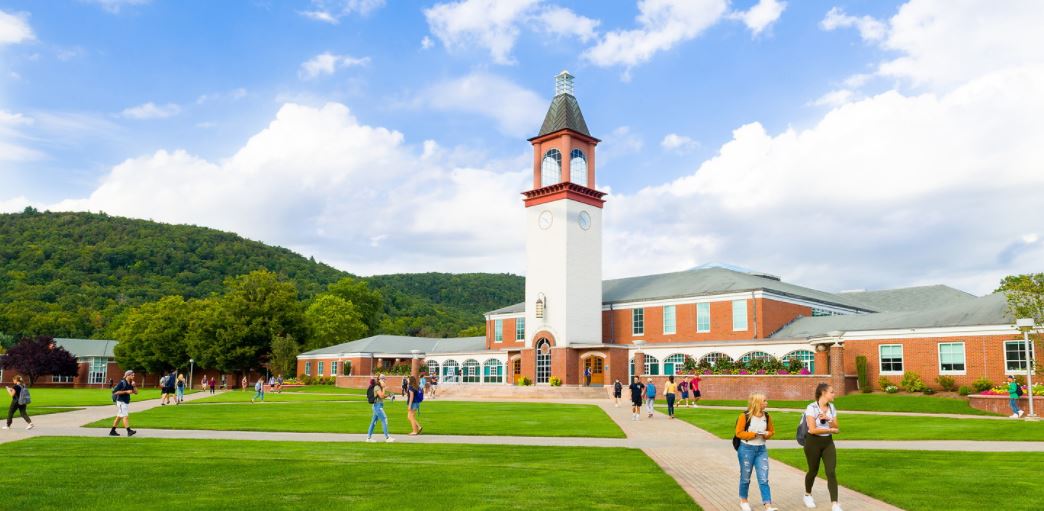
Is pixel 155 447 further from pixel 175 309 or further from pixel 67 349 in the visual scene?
pixel 67 349

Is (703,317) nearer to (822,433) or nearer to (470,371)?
(470,371)

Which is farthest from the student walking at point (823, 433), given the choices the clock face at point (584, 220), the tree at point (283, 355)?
the tree at point (283, 355)

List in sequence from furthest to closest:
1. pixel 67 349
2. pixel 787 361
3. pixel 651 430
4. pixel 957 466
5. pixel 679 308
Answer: pixel 67 349
pixel 679 308
pixel 787 361
pixel 651 430
pixel 957 466

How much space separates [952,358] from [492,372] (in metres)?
35.2

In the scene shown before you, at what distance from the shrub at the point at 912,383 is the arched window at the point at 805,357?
6517mm

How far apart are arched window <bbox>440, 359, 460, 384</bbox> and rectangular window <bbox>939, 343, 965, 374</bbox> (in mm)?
38771

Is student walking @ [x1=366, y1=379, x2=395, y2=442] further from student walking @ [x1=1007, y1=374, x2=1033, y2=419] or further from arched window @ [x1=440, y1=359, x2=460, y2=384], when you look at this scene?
arched window @ [x1=440, y1=359, x2=460, y2=384]

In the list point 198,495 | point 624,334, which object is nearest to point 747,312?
point 624,334

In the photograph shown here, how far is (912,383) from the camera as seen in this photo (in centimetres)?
3906

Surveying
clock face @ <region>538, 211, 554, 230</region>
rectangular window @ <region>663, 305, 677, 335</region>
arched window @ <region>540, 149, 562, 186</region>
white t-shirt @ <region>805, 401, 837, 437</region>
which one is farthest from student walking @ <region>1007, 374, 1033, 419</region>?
arched window @ <region>540, 149, 562, 186</region>

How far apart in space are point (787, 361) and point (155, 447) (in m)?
36.1

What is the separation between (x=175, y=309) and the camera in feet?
286

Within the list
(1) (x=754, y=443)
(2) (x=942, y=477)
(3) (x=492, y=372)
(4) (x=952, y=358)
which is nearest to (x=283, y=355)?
(3) (x=492, y=372)

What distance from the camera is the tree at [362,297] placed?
4141 inches
